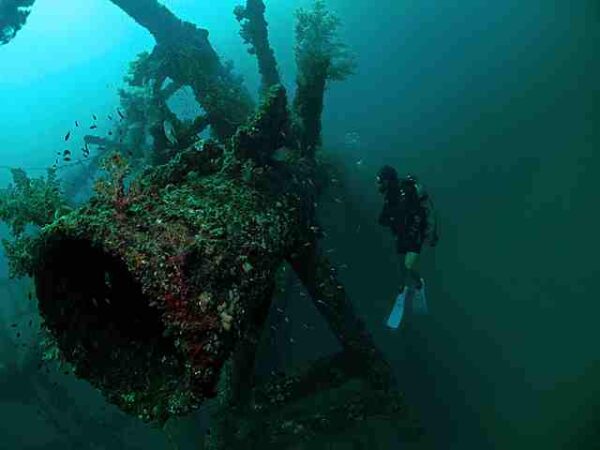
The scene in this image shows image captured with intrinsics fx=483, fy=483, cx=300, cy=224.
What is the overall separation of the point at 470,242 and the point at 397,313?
7.92 m

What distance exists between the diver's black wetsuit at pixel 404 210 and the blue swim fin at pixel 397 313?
0.97 m

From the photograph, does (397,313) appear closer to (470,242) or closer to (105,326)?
Answer: (105,326)

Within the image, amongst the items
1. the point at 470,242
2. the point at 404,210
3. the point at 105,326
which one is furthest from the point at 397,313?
the point at 470,242

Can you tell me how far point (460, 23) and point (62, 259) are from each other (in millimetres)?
27462

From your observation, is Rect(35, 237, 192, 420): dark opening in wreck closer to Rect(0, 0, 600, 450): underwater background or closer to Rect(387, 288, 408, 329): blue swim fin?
Rect(0, 0, 600, 450): underwater background

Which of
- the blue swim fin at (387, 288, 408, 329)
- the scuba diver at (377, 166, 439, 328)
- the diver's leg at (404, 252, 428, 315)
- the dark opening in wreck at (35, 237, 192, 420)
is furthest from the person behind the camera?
the diver's leg at (404, 252, 428, 315)

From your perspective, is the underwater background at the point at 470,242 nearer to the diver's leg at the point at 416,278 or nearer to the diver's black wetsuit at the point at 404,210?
the diver's leg at the point at 416,278

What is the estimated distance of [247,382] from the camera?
6262mm

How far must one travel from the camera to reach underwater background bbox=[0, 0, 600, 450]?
12.4m

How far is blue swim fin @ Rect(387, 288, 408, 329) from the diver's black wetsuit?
3.18 ft

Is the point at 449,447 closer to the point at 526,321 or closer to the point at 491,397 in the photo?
the point at 491,397

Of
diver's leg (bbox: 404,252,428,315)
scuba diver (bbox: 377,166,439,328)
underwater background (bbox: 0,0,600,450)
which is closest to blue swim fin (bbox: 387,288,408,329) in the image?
scuba diver (bbox: 377,166,439,328)

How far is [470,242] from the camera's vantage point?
15.7 m

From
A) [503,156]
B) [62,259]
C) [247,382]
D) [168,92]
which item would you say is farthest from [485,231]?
[62,259]
